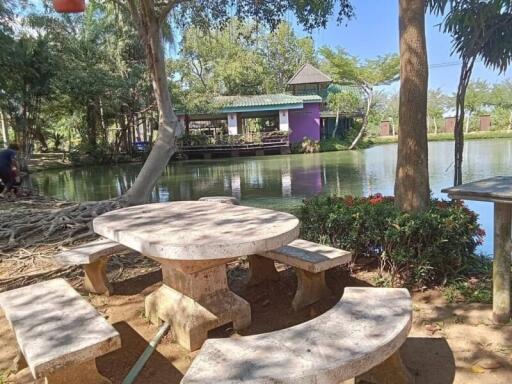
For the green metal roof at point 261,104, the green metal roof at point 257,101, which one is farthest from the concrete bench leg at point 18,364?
the green metal roof at point 257,101

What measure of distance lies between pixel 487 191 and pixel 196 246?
60.9 inches

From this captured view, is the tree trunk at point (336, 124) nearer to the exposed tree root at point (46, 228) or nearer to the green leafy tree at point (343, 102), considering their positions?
the green leafy tree at point (343, 102)

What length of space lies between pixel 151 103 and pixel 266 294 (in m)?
18.5

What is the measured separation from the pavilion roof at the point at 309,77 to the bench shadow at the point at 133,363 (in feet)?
83.7

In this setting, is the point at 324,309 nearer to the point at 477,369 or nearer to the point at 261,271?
the point at 261,271

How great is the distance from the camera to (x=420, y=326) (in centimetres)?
257

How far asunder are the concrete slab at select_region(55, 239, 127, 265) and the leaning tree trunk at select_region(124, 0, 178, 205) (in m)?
2.88

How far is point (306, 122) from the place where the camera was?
24828 mm

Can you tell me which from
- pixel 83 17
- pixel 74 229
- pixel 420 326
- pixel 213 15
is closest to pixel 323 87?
pixel 83 17

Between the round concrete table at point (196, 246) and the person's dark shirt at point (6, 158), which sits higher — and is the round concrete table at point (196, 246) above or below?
below

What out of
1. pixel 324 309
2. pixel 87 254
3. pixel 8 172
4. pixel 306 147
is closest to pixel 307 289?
pixel 324 309

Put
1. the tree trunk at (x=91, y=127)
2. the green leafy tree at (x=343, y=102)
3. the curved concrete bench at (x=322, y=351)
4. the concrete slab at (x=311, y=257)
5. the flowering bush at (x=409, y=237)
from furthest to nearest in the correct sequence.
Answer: the green leafy tree at (x=343, y=102) → the tree trunk at (x=91, y=127) → the flowering bush at (x=409, y=237) → the concrete slab at (x=311, y=257) → the curved concrete bench at (x=322, y=351)

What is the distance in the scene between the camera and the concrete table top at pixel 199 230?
6.42 feet

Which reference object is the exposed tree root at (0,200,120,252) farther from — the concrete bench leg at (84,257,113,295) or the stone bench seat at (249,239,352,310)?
the stone bench seat at (249,239,352,310)
